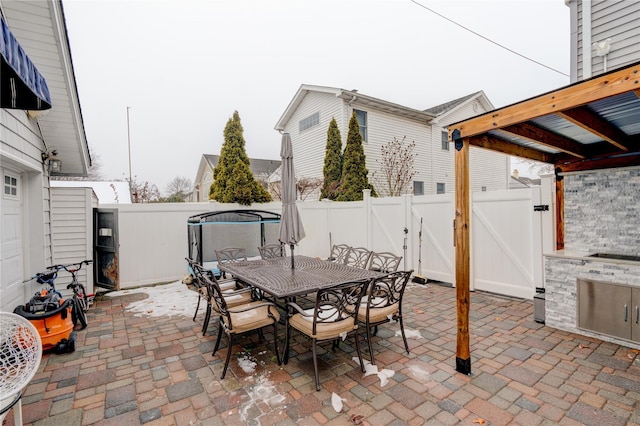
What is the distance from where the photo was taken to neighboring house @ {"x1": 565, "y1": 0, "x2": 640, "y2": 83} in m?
3.92

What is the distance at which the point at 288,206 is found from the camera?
447cm

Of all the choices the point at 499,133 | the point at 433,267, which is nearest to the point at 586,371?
the point at 499,133

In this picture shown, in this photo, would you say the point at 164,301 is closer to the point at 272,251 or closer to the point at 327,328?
the point at 272,251

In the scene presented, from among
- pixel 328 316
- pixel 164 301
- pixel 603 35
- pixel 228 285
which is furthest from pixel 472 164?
pixel 164 301

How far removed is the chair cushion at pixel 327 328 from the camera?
9.21ft

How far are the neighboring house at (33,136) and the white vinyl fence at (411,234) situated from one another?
1668 millimetres

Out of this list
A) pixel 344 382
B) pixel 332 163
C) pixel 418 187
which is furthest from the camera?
pixel 418 187

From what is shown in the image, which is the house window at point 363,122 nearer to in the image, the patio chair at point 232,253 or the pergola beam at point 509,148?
the patio chair at point 232,253

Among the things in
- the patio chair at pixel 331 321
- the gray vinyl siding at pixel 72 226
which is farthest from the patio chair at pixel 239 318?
the gray vinyl siding at pixel 72 226

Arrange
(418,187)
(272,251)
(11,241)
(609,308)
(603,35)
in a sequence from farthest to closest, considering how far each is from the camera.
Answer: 1. (418,187)
2. (272,251)
3. (603,35)
4. (11,241)
5. (609,308)

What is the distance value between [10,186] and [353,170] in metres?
7.90

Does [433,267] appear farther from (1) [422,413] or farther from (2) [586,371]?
(1) [422,413]

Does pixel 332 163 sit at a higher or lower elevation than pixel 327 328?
higher

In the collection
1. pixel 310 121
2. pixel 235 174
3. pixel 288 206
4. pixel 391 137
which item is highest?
pixel 310 121
